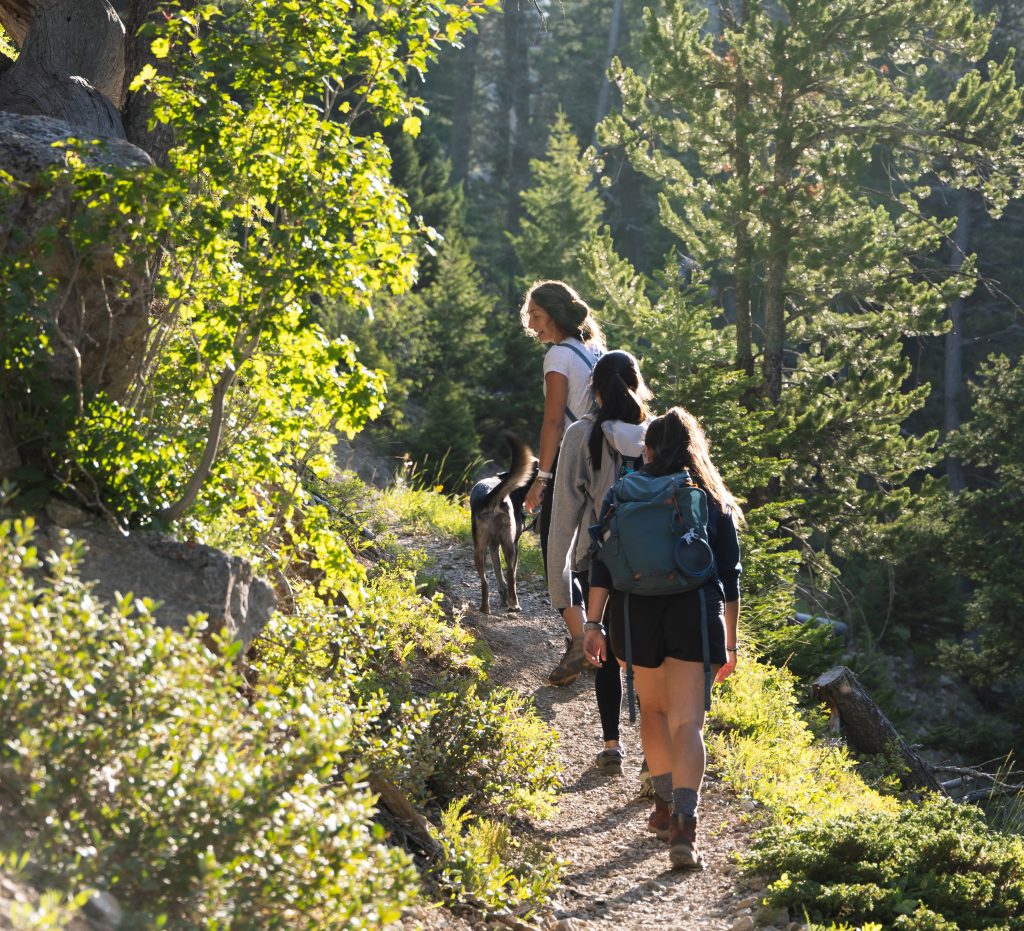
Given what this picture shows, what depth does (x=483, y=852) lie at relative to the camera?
4.66 m

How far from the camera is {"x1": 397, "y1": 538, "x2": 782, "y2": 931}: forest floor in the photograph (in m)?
4.74

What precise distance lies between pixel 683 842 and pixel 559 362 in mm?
2627

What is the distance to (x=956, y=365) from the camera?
28984 millimetres

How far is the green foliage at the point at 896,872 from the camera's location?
4465mm

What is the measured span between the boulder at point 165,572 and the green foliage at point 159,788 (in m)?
0.84

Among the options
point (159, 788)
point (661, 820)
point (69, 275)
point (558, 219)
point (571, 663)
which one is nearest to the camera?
point (159, 788)

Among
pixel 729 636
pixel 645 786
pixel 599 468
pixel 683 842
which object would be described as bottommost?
pixel 645 786

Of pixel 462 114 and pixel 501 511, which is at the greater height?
pixel 462 114

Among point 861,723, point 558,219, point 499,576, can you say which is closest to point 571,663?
point 499,576

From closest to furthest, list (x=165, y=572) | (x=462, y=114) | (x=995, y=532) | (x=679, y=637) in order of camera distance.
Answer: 1. (x=165, y=572)
2. (x=679, y=637)
3. (x=995, y=532)
4. (x=462, y=114)

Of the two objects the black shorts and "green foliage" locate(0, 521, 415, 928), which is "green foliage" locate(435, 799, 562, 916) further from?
"green foliage" locate(0, 521, 415, 928)

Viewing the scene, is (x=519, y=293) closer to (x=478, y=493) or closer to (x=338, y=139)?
(x=478, y=493)

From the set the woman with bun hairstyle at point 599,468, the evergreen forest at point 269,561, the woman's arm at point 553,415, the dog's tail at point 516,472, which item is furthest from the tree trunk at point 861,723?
the woman's arm at point 553,415

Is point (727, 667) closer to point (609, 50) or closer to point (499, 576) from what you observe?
point (499, 576)
